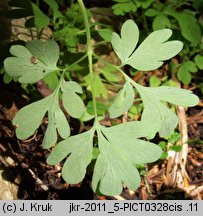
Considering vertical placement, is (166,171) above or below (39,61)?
below

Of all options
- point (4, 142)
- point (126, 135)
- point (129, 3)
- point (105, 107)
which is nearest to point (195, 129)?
point (105, 107)

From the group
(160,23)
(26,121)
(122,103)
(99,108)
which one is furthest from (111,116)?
(160,23)

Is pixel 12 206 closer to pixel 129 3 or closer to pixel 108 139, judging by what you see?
pixel 108 139

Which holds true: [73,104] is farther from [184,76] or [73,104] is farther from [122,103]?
[184,76]

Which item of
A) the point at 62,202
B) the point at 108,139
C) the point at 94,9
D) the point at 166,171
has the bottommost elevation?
the point at 166,171

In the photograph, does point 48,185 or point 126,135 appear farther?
point 48,185

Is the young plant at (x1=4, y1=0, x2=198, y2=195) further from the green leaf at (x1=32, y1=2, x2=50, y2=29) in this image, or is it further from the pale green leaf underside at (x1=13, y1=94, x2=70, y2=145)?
the green leaf at (x1=32, y1=2, x2=50, y2=29)

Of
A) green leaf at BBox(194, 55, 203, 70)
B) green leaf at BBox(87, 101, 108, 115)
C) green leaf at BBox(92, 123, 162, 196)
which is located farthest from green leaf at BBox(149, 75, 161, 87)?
green leaf at BBox(92, 123, 162, 196)
